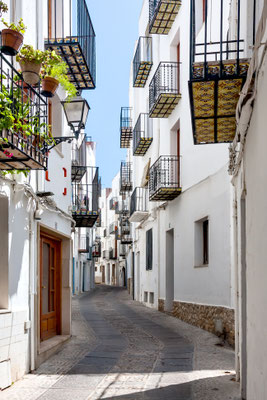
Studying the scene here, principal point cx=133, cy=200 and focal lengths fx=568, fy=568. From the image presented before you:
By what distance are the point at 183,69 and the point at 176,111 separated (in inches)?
56.5

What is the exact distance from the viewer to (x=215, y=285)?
41.9 feet

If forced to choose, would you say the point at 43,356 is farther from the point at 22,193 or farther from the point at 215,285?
the point at 215,285

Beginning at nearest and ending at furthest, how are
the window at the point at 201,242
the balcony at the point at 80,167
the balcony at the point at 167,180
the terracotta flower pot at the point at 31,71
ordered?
the terracotta flower pot at the point at 31,71 → the window at the point at 201,242 → the balcony at the point at 167,180 → the balcony at the point at 80,167

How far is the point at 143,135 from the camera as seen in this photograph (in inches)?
933

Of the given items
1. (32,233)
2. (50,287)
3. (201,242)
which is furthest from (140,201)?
(32,233)

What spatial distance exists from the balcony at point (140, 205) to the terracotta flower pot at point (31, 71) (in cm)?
1583

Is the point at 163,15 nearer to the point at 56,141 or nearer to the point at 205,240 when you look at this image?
→ the point at 205,240

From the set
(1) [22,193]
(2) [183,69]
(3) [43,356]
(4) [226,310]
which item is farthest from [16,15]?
(2) [183,69]

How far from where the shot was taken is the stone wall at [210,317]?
11.3m

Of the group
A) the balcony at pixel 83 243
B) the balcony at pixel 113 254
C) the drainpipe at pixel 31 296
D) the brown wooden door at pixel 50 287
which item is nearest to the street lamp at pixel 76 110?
the drainpipe at pixel 31 296

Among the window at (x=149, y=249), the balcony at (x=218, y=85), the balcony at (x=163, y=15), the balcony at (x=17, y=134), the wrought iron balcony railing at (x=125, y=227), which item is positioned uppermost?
the balcony at (x=163, y=15)

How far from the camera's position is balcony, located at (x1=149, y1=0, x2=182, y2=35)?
1686 centimetres

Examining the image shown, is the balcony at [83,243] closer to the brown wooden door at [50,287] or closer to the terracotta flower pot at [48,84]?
the brown wooden door at [50,287]

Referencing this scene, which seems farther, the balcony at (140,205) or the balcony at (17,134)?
the balcony at (140,205)
